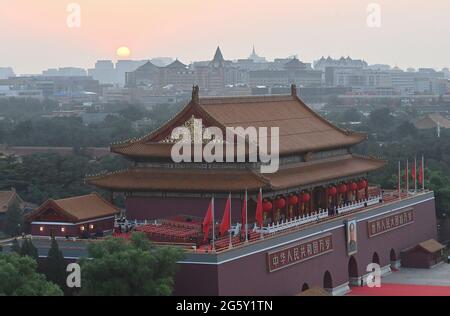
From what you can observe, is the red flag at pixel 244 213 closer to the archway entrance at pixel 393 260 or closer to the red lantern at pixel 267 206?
the red lantern at pixel 267 206

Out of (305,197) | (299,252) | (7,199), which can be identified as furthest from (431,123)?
(299,252)

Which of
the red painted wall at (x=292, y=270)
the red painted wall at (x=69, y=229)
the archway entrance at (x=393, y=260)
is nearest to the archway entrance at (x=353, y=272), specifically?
the red painted wall at (x=292, y=270)

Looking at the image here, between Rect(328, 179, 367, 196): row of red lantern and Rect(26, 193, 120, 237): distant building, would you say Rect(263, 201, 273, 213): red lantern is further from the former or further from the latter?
Rect(328, 179, 367, 196): row of red lantern

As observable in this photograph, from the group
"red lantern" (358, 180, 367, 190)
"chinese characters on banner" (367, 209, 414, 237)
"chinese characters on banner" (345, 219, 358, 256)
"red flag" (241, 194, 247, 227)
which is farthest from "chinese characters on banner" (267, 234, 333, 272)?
"red lantern" (358, 180, 367, 190)

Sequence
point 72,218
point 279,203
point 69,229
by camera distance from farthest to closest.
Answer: point 279,203 < point 69,229 < point 72,218

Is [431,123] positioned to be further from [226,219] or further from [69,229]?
[69,229]

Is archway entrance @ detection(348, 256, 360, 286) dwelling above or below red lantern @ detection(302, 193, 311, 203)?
below
